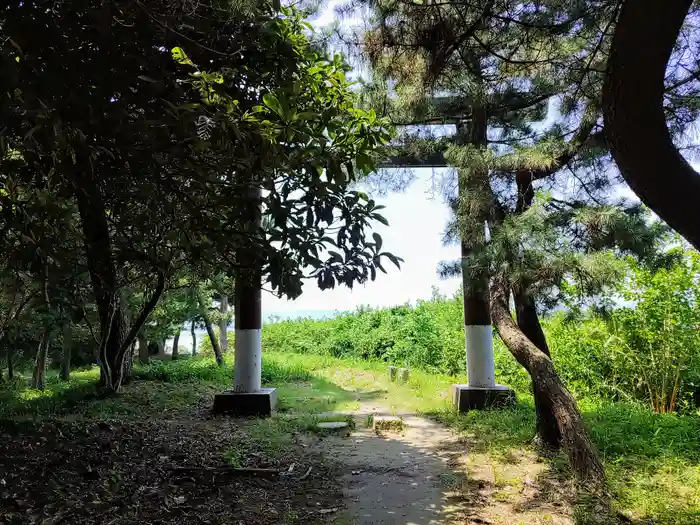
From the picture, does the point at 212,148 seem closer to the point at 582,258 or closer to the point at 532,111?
the point at 582,258

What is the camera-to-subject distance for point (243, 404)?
213 inches

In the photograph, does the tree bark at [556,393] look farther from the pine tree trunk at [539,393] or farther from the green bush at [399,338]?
the green bush at [399,338]

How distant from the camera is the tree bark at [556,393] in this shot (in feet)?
10.3

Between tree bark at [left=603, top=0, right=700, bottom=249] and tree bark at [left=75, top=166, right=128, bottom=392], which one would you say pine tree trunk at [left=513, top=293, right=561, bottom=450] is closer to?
tree bark at [left=603, top=0, right=700, bottom=249]

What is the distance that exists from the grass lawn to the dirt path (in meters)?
0.18

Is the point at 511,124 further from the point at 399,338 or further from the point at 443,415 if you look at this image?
the point at 399,338

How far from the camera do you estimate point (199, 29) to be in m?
2.50

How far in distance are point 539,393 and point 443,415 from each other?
1.77 m

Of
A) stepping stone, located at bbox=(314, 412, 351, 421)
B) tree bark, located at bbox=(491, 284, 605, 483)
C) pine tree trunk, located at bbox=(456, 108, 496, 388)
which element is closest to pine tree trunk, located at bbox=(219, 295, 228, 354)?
stepping stone, located at bbox=(314, 412, 351, 421)

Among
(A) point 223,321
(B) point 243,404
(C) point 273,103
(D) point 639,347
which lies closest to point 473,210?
(C) point 273,103

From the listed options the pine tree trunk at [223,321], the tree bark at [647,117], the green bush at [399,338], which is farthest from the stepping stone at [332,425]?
the pine tree trunk at [223,321]

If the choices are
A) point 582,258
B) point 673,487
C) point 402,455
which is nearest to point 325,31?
point 582,258

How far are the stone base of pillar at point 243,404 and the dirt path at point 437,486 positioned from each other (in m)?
1.09

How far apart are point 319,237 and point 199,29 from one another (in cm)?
119
